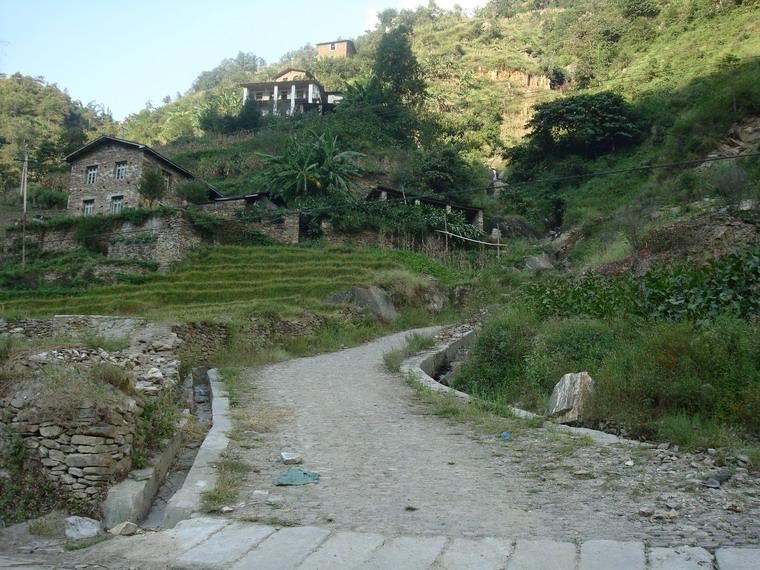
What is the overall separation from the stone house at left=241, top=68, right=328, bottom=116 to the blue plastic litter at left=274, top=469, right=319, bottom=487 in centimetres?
5923

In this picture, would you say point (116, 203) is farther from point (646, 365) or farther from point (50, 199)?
point (646, 365)

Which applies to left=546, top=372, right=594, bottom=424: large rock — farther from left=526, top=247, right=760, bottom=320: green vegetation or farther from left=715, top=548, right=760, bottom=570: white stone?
left=715, top=548, right=760, bottom=570: white stone

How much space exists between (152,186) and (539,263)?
21.8 metres

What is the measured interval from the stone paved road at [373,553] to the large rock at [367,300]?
17.5 metres

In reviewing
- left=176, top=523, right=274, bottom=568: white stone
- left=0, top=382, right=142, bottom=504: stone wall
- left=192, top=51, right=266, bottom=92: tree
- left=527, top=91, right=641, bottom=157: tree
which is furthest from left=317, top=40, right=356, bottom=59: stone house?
left=176, top=523, right=274, bottom=568: white stone

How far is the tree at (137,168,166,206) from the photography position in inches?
1334

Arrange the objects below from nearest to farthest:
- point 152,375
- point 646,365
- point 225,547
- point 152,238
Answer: point 225,547 → point 646,365 → point 152,375 → point 152,238

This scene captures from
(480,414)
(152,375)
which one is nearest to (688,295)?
(480,414)

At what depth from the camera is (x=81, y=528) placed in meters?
5.26

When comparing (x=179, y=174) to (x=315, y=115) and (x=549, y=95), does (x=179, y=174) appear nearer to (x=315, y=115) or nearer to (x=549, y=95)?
(x=315, y=115)

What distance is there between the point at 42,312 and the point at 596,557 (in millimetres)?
22914

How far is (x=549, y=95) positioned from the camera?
193 feet

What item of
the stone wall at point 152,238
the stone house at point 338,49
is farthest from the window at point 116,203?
the stone house at point 338,49

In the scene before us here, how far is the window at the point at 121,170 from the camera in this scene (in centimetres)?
3662
